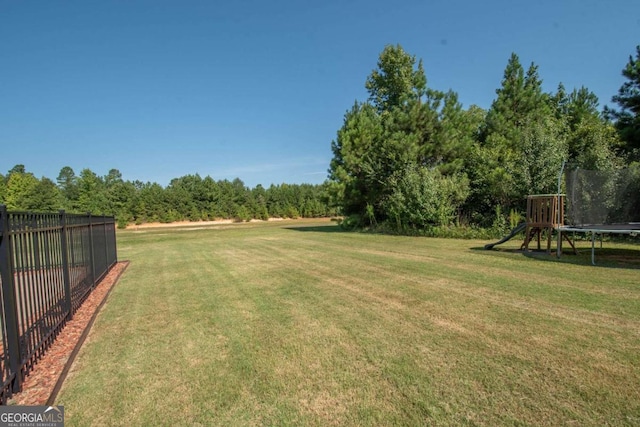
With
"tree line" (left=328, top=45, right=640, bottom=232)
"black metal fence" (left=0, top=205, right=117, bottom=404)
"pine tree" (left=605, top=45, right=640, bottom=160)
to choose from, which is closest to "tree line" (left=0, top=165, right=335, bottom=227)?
"tree line" (left=328, top=45, right=640, bottom=232)

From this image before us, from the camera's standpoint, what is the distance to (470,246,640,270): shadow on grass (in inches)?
314

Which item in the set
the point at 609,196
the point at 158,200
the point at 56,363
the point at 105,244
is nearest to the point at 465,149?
the point at 609,196

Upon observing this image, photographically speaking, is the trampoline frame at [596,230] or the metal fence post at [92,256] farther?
the trampoline frame at [596,230]

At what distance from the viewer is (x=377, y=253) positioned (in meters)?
11.1

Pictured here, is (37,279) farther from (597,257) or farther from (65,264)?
(597,257)

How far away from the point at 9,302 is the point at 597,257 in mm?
12108

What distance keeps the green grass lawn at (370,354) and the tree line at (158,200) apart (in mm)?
51268

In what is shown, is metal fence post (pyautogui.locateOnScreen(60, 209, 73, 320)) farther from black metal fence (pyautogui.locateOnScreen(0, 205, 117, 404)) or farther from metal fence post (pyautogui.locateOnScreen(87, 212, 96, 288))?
metal fence post (pyautogui.locateOnScreen(87, 212, 96, 288))

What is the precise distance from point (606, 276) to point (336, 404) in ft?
22.7

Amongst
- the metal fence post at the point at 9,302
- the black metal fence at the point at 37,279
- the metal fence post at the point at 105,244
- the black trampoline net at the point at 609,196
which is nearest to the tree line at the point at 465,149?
the black trampoline net at the point at 609,196

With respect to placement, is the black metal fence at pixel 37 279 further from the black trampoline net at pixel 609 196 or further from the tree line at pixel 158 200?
the tree line at pixel 158 200

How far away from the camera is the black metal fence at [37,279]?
9.36 ft

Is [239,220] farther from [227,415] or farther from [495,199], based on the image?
[227,415]

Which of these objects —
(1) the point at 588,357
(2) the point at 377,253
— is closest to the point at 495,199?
(2) the point at 377,253
